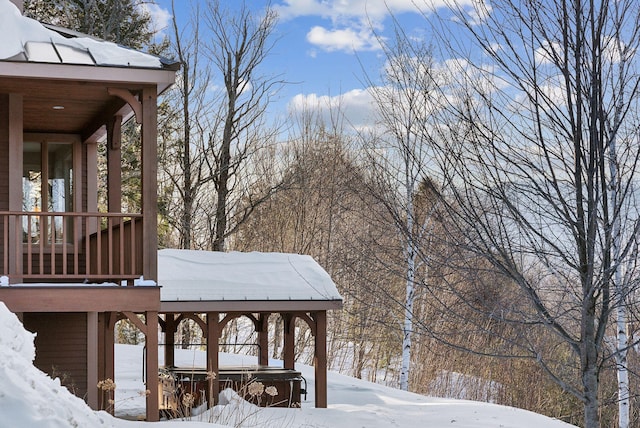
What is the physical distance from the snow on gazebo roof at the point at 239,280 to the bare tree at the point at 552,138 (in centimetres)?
758

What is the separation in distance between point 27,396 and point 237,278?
991cm

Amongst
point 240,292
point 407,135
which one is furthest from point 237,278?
point 407,135

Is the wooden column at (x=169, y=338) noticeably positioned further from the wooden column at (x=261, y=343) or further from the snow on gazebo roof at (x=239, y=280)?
the wooden column at (x=261, y=343)

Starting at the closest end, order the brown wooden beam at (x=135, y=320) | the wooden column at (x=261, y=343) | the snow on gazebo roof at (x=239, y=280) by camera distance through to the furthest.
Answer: the brown wooden beam at (x=135, y=320) < the snow on gazebo roof at (x=239, y=280) < the wooden column at (x=261, y=343)

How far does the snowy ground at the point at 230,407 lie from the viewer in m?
5.29

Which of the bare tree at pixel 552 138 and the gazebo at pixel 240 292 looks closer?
the bare tree at pixel 552 138

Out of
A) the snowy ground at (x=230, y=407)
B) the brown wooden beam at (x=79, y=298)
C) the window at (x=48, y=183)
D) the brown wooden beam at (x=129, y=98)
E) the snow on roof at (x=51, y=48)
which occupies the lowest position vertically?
the snowy ground at (x=230, y=407)

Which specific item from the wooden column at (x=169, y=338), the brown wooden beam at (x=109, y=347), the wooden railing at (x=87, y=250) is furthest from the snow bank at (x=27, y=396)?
the wooden column at (x=169, y=338)

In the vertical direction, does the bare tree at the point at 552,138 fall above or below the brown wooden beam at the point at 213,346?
above

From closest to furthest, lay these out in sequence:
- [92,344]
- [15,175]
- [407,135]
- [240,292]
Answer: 1. [407,135]
2. [15,175]
3. [92,344]
4. [240,292]

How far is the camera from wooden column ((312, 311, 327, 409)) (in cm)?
1495

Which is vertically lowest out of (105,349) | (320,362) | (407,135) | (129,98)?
(320,362)

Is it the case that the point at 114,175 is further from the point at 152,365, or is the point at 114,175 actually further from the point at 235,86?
the point at 235,86

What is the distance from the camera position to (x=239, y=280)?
15.1 m
